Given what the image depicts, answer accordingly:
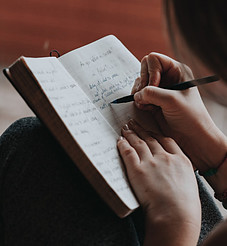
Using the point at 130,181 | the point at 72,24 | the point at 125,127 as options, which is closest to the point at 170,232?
the point at 130,181

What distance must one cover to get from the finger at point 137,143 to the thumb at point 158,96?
59mm

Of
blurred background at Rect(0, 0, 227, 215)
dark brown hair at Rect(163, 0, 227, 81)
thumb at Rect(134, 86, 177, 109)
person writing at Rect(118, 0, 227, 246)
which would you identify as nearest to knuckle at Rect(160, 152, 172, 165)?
person writing at Rect(118, 0, 227, 246)

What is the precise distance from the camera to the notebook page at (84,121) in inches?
25.4

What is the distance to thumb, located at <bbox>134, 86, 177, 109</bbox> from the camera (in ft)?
2.52

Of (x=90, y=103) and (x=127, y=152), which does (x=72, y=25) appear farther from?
(x=127, y=152)

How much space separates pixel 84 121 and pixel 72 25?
148cm

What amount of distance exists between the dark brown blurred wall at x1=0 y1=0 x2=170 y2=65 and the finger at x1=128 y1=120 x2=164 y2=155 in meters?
1.39

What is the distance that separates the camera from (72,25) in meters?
2.12

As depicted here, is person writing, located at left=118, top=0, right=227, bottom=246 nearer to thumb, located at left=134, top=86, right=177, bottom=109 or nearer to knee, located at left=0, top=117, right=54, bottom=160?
thumb, located at left=134, top=86, right=177, bottom=109

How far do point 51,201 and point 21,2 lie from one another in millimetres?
1618

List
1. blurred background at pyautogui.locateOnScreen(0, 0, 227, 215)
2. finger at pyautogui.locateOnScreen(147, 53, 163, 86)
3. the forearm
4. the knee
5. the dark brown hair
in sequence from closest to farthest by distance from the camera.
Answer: the dark brown hair
the forearm
the knee
finger at pyautogui.locateOnScreen(147, 53, 163, 86)
blurred background at pyautogui.locateOnScreen(0, 0, 227, 215)

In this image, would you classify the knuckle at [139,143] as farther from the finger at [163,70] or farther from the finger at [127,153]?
the finger at [163,70]

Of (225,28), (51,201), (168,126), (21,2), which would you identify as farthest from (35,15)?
(225,28)

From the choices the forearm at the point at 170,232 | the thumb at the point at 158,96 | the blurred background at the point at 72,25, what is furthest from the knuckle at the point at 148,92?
the blurred background at the point at 72,25
